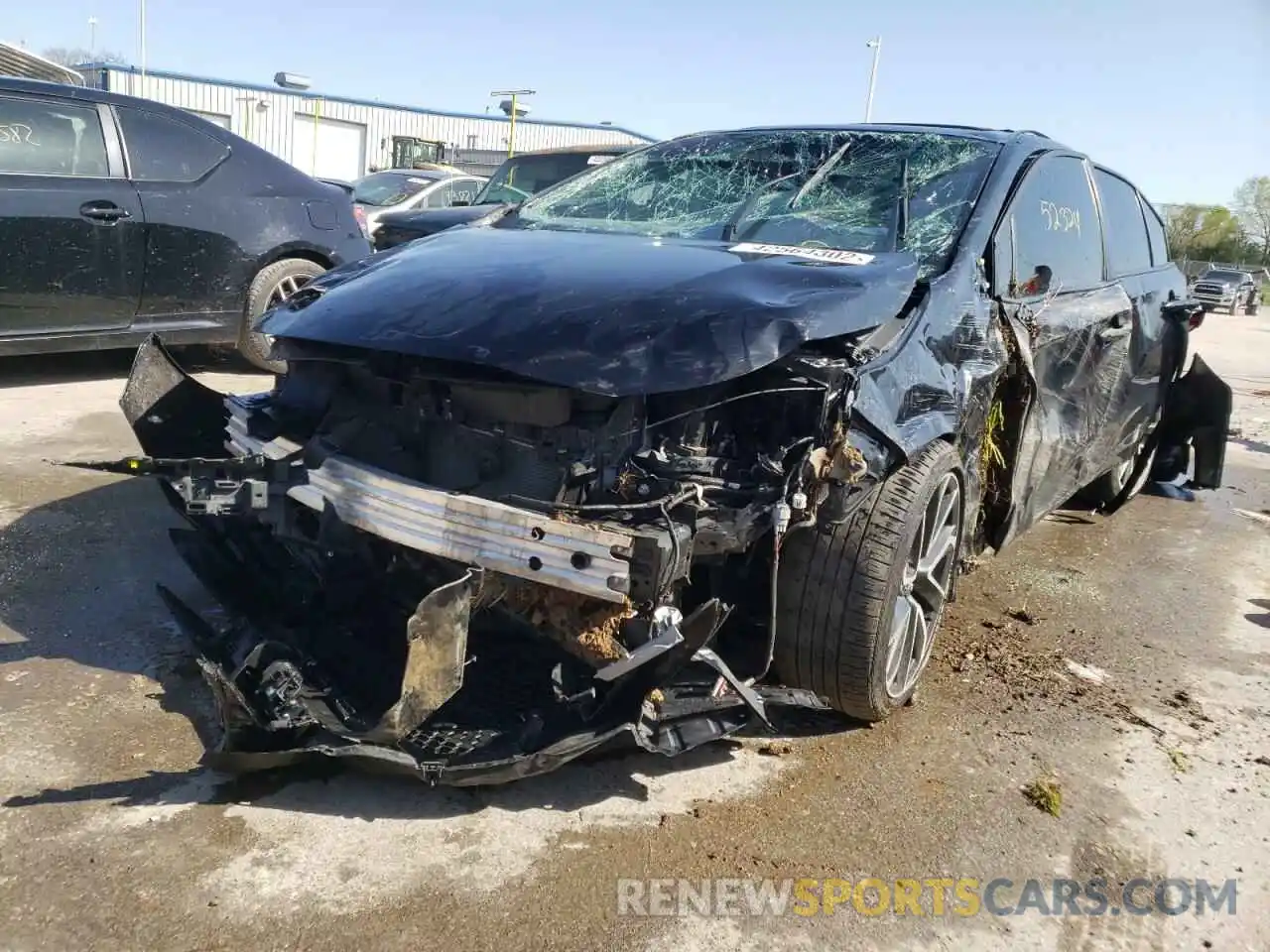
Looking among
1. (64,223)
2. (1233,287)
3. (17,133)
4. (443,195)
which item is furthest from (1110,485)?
(1233,287)

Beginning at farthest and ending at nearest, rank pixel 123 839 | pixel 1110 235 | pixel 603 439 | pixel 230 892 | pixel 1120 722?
pixel 1110 235 → pixel 1120 722 → pixel 603 439 → pixel 123 839 → pixel 230 892

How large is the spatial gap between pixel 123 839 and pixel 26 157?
4628 mm

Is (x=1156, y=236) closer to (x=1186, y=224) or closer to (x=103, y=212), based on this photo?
(x=103, y=212)

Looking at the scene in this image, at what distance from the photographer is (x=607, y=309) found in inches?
102

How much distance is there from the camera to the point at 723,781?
2.69 metres

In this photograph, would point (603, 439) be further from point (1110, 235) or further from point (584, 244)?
point (1110, 235)

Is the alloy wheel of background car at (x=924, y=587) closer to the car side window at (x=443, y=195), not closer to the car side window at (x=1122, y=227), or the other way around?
the car side window at (x=1122, y=227)

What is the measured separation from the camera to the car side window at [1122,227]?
4.57m

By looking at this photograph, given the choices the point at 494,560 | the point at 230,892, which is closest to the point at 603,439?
the point at 494,560

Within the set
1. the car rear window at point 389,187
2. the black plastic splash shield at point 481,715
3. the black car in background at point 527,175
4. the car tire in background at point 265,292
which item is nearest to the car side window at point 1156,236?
the black plastic splash shield at point 481,715

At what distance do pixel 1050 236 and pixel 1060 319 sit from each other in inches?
13.3

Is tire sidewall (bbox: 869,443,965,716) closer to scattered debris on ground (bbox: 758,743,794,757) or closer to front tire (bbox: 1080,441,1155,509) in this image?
scattered debris on ground (bbox: 758,743,794,757)

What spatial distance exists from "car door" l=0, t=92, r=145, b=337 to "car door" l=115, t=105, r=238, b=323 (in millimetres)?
90

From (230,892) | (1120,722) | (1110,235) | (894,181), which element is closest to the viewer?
(230,892)
